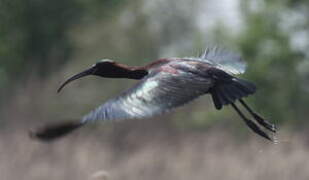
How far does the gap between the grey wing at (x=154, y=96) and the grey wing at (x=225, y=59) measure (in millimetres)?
774

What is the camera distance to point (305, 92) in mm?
21703

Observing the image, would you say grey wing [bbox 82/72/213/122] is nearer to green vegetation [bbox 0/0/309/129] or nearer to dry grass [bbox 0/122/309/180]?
dry grass [bbox 0/122/309/180]

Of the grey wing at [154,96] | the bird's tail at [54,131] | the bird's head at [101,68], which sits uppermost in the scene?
the bird's tail at [54,131]

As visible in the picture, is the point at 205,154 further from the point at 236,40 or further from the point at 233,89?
the point at 236,40

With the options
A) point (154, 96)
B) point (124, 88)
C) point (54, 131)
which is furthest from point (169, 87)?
point (124, 88)

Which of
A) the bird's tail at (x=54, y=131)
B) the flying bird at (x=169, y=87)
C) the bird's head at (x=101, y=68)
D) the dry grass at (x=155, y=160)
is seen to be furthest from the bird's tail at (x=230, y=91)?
the dry grass at (x=155, y=160)

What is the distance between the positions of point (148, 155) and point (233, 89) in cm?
666

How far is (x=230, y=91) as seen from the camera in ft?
21.8

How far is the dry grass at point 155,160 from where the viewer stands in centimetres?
1194

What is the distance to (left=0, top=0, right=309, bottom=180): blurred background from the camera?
12.4 m

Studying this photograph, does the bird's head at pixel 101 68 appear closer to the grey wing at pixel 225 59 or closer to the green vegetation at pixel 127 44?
the grey wing at pixel 225 59

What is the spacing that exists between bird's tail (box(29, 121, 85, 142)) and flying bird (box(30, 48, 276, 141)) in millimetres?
84

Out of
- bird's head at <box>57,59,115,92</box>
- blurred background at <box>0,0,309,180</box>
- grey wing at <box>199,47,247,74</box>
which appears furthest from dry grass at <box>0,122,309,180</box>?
bird's head at <box>57,59,115,92</box>

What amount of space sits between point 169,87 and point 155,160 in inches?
264
